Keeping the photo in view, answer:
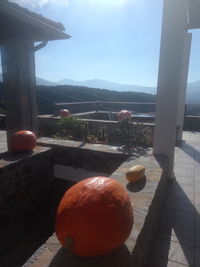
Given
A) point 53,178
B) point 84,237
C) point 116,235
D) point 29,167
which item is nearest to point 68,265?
point 84,237

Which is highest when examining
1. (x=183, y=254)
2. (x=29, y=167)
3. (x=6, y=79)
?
(x=6, y=79)

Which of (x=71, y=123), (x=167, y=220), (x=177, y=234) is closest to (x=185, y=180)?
(x=167, y=220)

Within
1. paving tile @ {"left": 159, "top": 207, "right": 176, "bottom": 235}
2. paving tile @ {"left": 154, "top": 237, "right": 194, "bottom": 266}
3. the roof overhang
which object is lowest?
paving tile @ {"left": 154, "top": 237, "right": 194, "bottom": 266}

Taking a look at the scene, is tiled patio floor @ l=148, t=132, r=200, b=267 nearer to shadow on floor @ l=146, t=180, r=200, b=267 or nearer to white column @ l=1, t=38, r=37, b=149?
shadow on floor @ l=146, t=180, r=200, b=267

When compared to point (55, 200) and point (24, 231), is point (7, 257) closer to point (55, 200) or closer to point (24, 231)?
point (24, 231)

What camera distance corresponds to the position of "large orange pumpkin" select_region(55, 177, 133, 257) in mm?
1090

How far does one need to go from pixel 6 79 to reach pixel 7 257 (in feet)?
8.83

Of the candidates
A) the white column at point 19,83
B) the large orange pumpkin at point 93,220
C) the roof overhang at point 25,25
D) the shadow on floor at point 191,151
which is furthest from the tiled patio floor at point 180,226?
the roof overhang at point 25,25

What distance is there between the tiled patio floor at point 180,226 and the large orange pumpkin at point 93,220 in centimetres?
97

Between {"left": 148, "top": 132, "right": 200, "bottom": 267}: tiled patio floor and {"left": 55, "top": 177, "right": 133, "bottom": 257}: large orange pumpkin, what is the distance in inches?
38.2

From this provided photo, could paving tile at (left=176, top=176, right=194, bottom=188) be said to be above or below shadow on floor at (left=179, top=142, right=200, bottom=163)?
below

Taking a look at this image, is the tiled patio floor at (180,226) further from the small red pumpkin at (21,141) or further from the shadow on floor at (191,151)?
the small red pumpkin at (21,141)

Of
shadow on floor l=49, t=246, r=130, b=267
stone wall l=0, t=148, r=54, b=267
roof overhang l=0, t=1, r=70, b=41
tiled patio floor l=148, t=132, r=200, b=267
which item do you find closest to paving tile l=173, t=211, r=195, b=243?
tiled patio floor l=148, t=132, r=200, b=267

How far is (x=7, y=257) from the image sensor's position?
249 centimetres
